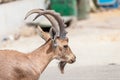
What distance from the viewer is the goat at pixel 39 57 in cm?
782

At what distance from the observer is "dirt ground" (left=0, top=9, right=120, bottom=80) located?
1180 cm

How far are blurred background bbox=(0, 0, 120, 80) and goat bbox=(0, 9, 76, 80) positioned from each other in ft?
10.0

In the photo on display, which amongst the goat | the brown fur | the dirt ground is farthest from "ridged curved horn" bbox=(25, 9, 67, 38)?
the dirt ground

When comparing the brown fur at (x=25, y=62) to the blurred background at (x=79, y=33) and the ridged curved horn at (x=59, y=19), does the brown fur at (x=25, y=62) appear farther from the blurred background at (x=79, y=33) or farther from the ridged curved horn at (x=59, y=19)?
the blurred background at (x=79, y=33)

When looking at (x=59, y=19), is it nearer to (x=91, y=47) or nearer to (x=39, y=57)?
(x=39, y=57)

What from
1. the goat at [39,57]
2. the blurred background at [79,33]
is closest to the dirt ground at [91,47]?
the blurred background at [79,33]

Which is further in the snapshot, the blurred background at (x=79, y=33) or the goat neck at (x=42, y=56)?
the blurred background at (x=79, y=33)

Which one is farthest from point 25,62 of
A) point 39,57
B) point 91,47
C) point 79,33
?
point 79,33

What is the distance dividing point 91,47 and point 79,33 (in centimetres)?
340

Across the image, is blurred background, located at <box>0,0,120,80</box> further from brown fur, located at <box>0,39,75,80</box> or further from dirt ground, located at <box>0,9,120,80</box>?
brown fur, located at <box>0,39,75,80</box>

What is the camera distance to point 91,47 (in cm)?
1529

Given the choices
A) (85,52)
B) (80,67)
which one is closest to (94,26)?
(85,52)

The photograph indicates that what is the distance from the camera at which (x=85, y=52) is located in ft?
47.7

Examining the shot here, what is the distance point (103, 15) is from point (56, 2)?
136 inches
